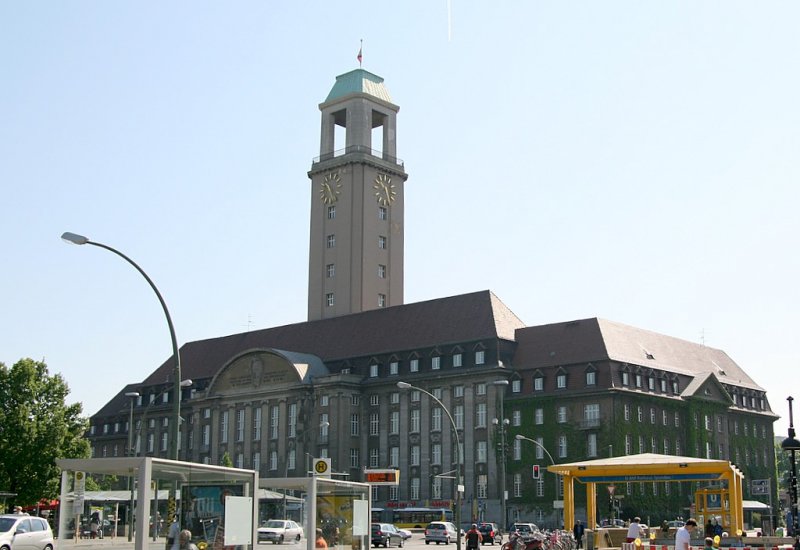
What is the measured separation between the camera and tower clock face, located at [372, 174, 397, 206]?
11594cm

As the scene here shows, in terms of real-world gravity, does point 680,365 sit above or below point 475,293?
below

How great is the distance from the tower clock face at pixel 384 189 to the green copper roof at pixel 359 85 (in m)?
8.90

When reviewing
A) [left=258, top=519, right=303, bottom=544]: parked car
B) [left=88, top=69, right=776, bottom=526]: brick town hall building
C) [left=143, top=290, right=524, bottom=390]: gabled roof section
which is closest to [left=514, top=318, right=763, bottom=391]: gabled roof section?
[left=88, top=69, right=776, bottom=526]: brick town hall building

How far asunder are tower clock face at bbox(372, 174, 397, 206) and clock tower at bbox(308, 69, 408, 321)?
0.14 ft

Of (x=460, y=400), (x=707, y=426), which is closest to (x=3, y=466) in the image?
(x=460, y=400)

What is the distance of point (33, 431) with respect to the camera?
205 feet

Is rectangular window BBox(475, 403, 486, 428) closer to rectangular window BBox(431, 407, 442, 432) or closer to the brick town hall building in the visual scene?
the brick town hall building

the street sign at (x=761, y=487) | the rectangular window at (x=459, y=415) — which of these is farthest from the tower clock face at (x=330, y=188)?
the street sign at (x=761, y=487)

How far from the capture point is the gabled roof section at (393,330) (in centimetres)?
10081

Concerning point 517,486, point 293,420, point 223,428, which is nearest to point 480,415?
point 517,486

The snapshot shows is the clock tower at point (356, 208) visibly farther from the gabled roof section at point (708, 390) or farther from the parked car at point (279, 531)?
the parked car at point (279, 531)

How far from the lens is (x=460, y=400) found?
97625 mm

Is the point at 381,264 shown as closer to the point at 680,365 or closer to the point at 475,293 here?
the point at 475,293

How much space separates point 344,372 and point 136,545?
8830 cm
